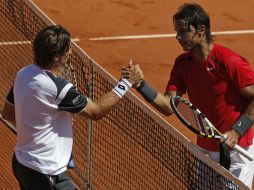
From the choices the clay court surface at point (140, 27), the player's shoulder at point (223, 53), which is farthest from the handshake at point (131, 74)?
the clay court surface at point (140, 27)

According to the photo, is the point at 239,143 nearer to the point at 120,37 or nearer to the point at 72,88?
the point at 72,88

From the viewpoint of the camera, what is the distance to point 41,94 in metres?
4.83

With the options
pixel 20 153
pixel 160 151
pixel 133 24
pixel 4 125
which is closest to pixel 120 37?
pixel 133 24

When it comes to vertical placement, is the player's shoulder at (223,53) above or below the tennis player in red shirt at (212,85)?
above

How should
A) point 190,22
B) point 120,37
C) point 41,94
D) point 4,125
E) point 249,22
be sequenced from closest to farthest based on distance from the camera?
point 41,94 < point 190,22 < point 4,125 < point 120,37 < point 249,22

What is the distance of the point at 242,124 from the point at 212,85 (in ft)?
1.45

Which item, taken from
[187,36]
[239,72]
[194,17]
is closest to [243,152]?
[239,72]

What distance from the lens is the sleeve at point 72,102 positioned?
4.85 m

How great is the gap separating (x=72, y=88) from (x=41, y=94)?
0.23m

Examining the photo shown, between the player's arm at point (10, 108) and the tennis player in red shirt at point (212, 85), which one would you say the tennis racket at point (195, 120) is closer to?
the tennis player in red shirt at point (212, 85)

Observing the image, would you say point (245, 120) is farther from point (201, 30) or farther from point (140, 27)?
point (140, 27)

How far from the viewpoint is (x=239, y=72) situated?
17.9ft

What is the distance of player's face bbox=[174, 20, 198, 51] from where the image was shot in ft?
18.4

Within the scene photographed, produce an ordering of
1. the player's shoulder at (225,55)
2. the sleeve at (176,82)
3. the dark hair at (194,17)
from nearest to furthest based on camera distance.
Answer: the player's shoulder at (225,55) → the dark hair at (194,17) → the sleeve at (176,82)
